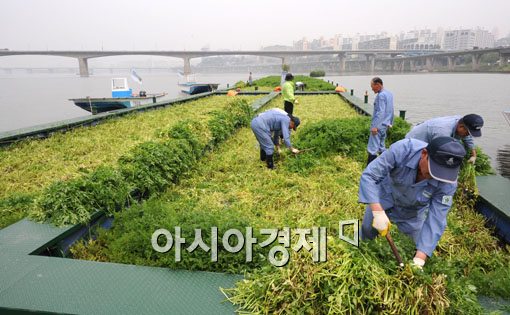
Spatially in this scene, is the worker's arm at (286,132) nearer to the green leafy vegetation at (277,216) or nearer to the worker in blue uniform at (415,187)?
the green leafy vegetation at (277,216)

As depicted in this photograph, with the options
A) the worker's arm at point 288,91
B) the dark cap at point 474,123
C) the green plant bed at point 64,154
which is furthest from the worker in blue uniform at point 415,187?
the worker's arm at point 288,91

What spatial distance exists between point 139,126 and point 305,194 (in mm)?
6652

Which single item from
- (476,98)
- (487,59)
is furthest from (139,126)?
(487,59)

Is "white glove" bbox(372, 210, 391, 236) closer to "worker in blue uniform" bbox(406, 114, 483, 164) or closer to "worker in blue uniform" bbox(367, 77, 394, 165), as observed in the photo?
"worker in blue uniform" bbox(406, 114, 483, 164)

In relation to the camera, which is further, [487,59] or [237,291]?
[487,59]

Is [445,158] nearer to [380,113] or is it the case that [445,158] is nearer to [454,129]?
[454,129]

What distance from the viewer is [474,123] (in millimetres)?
4293

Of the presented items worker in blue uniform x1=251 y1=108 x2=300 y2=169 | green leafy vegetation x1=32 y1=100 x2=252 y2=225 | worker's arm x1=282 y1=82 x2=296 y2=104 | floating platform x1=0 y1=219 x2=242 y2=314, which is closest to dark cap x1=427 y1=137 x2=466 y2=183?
floating platform x1=0 y1=219 x2=242 y2=314

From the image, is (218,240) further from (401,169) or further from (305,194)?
(305,194)

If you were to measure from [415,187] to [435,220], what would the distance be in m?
0.36

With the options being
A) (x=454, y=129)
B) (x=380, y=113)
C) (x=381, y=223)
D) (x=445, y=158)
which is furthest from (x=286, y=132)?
(x=445, y=158)

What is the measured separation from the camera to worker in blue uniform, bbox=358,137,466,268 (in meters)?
2.54

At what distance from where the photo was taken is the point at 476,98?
2623 centimetres

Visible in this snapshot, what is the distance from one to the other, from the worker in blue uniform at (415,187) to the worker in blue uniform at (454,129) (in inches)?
70.2
